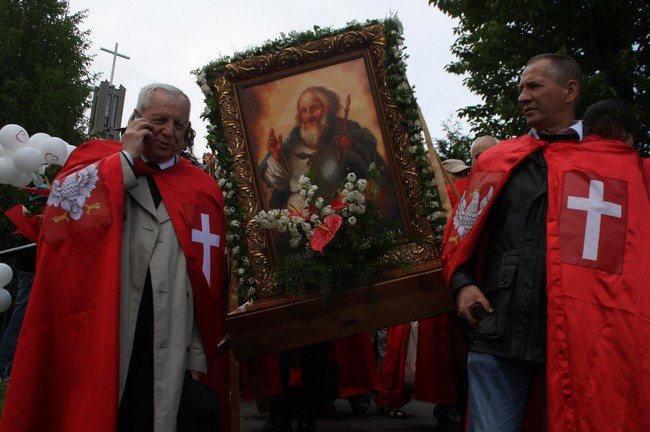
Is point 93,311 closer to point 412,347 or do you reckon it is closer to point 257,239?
point 257,239

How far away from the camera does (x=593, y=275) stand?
126 inches

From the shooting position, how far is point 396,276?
4660 millimetres

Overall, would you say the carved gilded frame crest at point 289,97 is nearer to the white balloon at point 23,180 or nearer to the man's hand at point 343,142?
the man's hand at point 343,142

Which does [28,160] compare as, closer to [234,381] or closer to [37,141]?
[37,141]

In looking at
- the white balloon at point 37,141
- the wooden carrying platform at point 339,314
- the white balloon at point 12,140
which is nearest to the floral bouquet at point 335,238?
the wooden carrying platform at point 339,314

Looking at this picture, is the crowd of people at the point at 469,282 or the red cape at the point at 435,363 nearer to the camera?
the crowd of people at the point at 469,282

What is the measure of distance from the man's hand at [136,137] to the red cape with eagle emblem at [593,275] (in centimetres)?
162

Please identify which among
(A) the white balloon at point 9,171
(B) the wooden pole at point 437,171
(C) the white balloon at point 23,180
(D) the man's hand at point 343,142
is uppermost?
(A) the white balloon at point 9,171

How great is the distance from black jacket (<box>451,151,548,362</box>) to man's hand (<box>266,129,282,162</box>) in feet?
6.73

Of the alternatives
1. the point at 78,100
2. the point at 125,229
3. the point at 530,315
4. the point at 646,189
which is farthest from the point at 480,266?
the point at 78,100

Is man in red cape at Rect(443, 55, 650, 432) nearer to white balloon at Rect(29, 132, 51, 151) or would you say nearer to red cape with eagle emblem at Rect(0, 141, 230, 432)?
red cape with eagle emblem at Rect(0, 141, 230, 432)

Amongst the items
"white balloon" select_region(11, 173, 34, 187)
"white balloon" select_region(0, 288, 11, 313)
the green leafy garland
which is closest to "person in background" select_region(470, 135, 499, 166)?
the green leafy garland

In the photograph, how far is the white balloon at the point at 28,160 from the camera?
6199mm

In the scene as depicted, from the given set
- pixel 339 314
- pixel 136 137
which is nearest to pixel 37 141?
pixel 136 137
